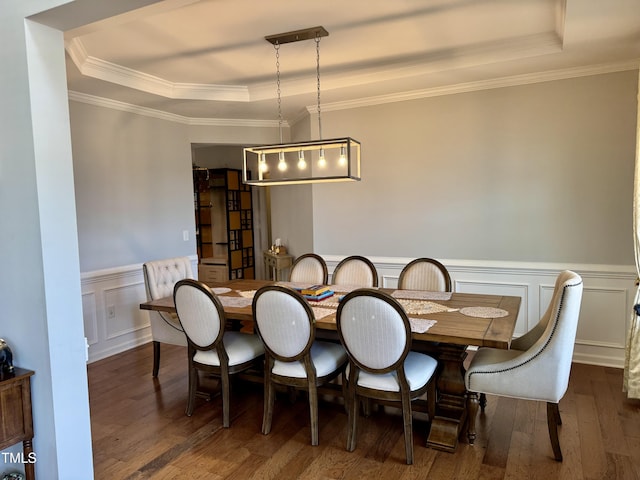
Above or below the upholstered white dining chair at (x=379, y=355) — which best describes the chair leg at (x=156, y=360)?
below

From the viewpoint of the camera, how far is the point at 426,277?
375 cm

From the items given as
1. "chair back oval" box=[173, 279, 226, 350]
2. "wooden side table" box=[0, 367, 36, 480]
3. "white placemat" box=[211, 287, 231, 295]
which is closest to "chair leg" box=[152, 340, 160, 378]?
"white placemat" box=[211, 287, 231, 295]

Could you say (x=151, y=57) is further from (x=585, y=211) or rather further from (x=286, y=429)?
(x=585, y=211)

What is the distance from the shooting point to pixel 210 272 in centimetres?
745

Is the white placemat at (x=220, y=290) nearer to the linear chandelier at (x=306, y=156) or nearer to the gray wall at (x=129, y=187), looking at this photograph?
the linear chandelier at (x=306, y=156)

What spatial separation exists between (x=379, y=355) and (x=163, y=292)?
2.25 meters

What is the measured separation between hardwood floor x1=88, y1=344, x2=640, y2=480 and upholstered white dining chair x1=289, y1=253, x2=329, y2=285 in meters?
1.10

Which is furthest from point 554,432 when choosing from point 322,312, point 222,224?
point 222,224

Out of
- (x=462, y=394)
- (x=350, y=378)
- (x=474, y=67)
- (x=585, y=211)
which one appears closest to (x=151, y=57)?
(x=474, y=67)

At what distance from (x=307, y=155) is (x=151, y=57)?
209 cm

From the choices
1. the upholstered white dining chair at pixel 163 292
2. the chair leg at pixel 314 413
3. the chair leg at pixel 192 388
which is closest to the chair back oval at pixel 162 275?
the upholstered white dining chair at pixel 163 292

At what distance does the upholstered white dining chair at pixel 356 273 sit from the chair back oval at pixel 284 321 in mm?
1368

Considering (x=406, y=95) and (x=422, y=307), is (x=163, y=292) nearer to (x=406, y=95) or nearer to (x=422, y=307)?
(x=422, y=307)

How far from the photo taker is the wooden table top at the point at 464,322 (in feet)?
7.72
